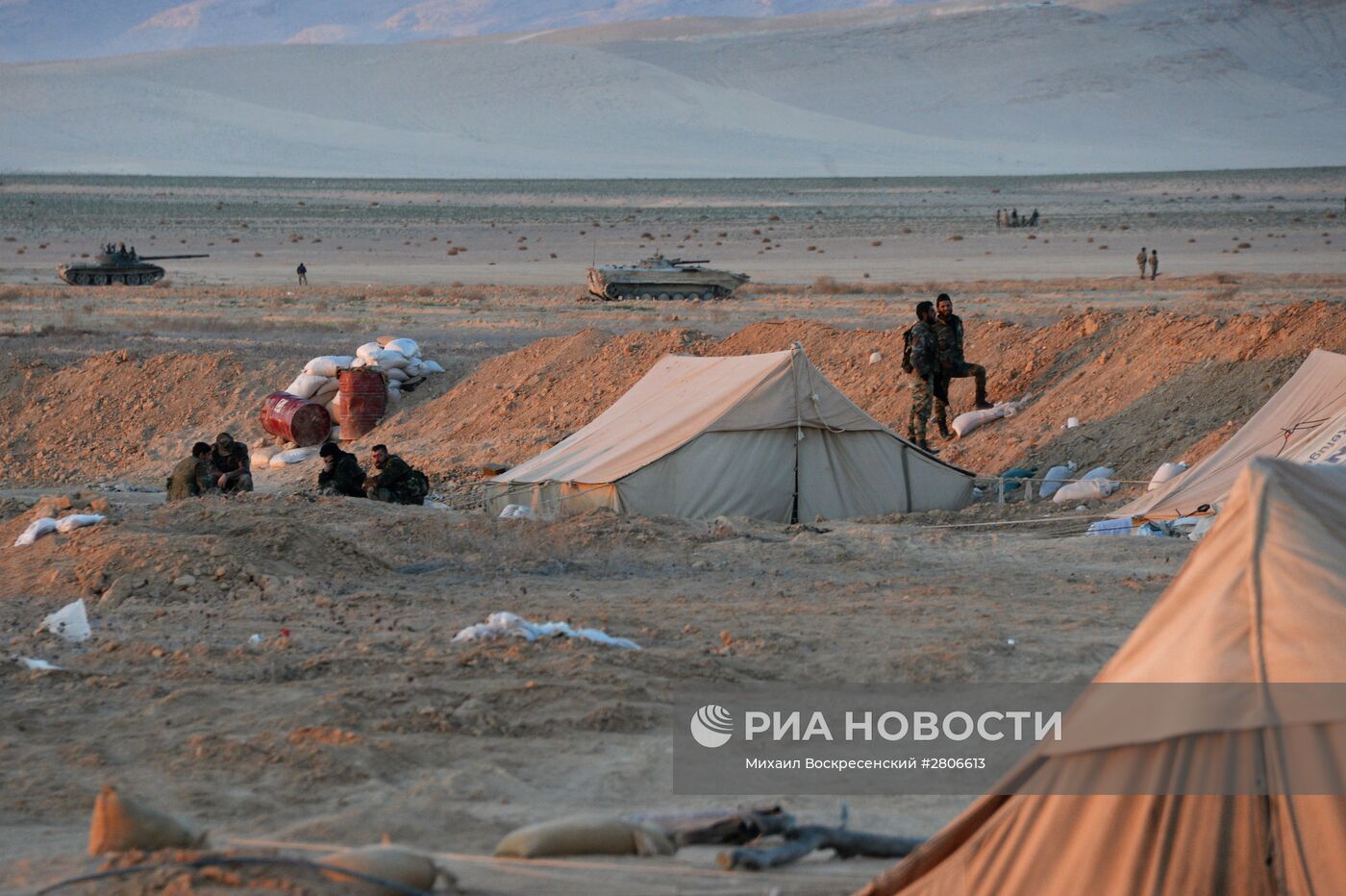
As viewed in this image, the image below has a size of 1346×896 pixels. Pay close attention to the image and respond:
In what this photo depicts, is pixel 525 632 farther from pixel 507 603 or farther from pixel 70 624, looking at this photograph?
pixel 70 624

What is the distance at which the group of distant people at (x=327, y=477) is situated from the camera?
12.8m

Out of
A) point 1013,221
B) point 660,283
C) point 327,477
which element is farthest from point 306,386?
point 1013,221

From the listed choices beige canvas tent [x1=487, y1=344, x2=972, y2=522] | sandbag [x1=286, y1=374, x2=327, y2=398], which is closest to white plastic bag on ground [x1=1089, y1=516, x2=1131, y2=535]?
beige canvas tent [x1=487, y1=344, x2=972, y2=522]

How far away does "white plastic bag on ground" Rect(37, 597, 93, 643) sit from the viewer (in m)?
8.45

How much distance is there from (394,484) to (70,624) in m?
4.59

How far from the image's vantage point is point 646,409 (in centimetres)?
1427

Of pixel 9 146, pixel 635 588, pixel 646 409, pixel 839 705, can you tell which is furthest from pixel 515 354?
pixel 9 146

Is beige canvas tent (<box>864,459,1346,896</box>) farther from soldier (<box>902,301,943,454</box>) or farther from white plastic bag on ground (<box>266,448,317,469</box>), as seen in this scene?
white plastic bag on ground (<box>266,448,317,469</box>)

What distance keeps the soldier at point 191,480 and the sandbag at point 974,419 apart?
7206mm

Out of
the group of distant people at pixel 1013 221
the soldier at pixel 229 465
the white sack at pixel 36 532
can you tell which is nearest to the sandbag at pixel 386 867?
the white sack at pixel 36 532

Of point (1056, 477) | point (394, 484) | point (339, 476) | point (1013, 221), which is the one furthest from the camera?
point (1013, 221)

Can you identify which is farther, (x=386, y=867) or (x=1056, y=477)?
(x=1056, y=477)

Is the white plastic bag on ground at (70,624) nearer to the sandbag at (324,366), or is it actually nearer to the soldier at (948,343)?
the soldier at (948,343)

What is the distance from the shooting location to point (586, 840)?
16.4 feet
